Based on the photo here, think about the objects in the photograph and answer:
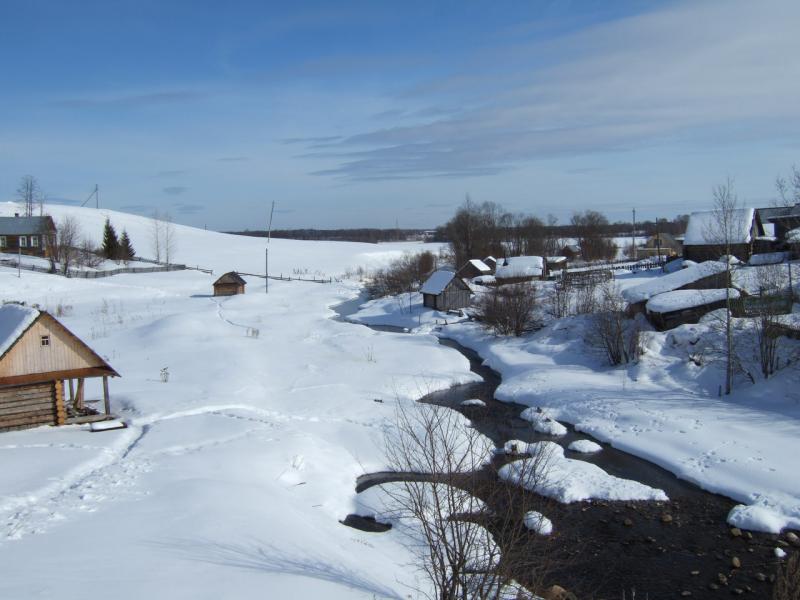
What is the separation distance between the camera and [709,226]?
43.8 m

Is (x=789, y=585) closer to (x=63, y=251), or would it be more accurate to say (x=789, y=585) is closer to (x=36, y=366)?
(x=36, y=366)

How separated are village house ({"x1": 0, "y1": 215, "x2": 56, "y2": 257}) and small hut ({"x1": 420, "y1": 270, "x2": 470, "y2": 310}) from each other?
46.9 meters

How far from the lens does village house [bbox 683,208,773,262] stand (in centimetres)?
4284

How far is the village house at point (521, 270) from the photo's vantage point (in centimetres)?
5428

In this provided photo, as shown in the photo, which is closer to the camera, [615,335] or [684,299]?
[615,335]

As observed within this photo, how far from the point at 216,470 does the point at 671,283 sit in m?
26.2

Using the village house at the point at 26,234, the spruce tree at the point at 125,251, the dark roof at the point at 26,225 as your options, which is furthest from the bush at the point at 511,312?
the dark roof at the point at 26,225

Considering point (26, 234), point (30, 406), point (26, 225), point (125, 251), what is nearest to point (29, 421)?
point (30, 406)

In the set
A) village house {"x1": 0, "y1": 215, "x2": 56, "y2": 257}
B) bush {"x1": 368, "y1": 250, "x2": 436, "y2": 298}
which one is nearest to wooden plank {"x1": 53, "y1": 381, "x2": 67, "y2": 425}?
bush {"x1": 368, "y1": 250, "x2": 436, "y2": 298}

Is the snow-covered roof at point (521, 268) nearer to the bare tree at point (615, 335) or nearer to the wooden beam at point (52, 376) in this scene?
the bare tree at point (615, 335)

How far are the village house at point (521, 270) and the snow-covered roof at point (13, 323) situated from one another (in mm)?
40246

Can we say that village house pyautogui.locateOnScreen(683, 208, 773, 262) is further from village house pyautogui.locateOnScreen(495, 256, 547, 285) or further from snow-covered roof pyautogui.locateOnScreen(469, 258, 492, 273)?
snow-covered roof pyautogui.locateOnScreen(469, 258, 492, 273)

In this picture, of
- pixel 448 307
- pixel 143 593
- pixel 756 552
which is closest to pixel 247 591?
pixel 143 593

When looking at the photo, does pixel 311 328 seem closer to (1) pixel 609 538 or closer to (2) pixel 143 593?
(1) pixel 609 538
